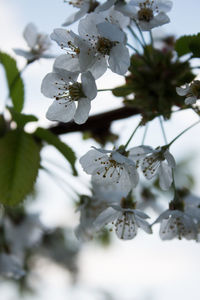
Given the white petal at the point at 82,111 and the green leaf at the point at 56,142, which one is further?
the green leaf at the point at 56,142

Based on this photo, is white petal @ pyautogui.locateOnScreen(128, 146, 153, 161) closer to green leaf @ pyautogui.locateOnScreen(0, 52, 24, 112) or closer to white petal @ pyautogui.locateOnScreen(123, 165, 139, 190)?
white petal @ pyautogui.locateOnScreen(123, 165, 139, 190)

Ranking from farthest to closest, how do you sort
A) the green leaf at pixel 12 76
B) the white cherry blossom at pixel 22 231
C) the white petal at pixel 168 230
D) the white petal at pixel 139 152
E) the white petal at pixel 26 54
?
1. the white cherry blossom at pixel 22 231
2. the white petal at pixel 26 54
3. the green leaf at pixel 12 76
4. the white petal at pixel 168 230
5. the white petal at pixel 139 152

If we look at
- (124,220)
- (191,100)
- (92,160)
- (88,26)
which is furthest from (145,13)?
(124,220)

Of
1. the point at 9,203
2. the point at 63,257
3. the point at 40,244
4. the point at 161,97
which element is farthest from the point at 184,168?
the point at 9,203

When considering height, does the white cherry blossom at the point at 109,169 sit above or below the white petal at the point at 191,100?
below

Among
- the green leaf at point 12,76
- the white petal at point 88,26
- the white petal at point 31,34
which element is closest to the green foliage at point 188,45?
the white petal at point 88,26

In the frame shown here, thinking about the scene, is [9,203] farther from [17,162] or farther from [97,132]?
[97,132]

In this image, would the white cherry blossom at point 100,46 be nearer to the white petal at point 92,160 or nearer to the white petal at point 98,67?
the white petal at point 98,67
